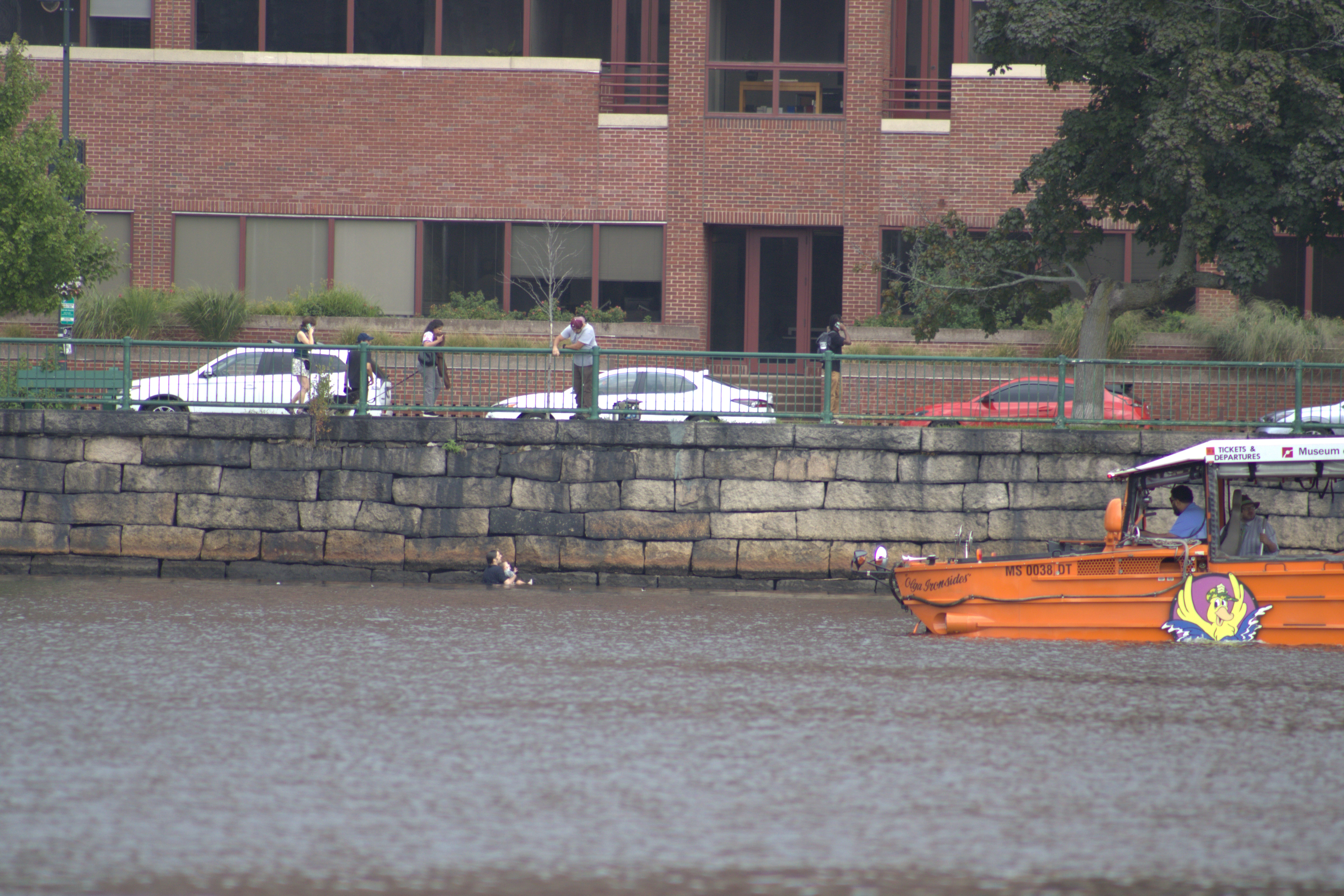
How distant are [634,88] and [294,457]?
1533 centimetres

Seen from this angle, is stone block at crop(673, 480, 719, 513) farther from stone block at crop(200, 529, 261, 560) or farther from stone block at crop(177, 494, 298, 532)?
stone block at crop(200, 529, 261, 560)

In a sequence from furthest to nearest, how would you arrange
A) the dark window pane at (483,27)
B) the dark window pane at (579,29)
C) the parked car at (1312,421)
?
the dark window pane at (579,29) → the dark window pane at (483,27) → the parked car at (1312,421)

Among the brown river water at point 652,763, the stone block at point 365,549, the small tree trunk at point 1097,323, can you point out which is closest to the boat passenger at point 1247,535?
the brown river water at point 652,763

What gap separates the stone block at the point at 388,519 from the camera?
1602cm

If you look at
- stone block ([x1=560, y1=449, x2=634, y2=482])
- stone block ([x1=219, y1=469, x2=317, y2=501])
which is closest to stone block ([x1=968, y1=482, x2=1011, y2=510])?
stone block ([x1=560, y1=449, x2=634, y2=482])

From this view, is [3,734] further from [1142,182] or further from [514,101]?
[514,101]

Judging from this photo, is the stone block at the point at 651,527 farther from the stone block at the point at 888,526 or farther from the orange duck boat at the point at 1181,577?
the orange duck boat at the point at 1181,577

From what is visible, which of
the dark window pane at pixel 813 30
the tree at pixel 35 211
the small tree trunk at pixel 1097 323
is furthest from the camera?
the dark window pane at pixel 813 30

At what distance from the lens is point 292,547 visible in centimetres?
1603

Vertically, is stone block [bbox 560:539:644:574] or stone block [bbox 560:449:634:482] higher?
stone block [bbox 560:449:634:482]

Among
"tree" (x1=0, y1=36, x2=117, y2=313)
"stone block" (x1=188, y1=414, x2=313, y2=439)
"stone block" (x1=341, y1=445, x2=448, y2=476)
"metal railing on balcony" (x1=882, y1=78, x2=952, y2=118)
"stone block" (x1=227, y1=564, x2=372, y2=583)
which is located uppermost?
"metal railing on balcony" (x1=882, y1=78, x2=952, y2=118)

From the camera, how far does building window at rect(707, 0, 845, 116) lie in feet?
92.1

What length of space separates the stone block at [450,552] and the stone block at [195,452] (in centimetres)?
220

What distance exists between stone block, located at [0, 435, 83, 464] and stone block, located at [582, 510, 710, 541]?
5.42 meters
